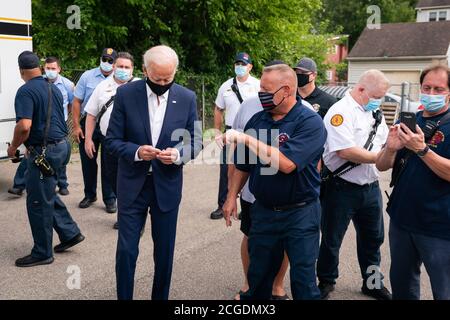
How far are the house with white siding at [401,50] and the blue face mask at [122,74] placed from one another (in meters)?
34.9

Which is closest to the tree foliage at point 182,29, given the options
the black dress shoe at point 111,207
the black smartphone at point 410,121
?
the black dress shoe at point 111,207

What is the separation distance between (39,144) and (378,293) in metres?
3.40

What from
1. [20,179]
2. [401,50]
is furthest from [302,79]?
[401,50]

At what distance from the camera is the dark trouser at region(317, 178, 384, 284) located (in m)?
4.18

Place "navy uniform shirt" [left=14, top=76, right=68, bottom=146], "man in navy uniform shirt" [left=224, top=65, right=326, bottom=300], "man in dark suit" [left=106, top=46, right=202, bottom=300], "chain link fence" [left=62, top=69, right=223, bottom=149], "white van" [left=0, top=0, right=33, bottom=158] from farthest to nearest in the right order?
"chain link fence" [left=62, top=69, right=223, bottom=149] < "white van" [left=0, top=0, right=33, bottom=158] < "navy uniform shirt" [left=14, top=76, right=68, bottom=146] < "man in dark suit" [left=106, top=46, right=202, bottom=300] < "man in navy uniform shirt" [left=224, top=65, right=326, bottom=300]

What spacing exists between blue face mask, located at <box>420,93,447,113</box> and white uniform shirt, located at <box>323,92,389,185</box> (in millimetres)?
900

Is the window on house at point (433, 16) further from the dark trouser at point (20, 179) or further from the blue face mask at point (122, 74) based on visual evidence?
the blue face mask at point (122, 74)

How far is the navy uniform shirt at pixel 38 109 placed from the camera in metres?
4.63

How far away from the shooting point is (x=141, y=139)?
3668mm

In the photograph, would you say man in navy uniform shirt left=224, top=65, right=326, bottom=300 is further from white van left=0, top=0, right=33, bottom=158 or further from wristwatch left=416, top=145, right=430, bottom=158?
white van left=0, top=0, right=33, bottom=158

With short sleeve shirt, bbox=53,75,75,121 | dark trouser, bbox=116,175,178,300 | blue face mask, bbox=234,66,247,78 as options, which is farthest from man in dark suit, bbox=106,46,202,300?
short sleeve shirt, bbox=53,75,75,121

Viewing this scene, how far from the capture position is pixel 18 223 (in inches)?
242

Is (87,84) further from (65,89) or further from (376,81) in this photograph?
(376,81)
